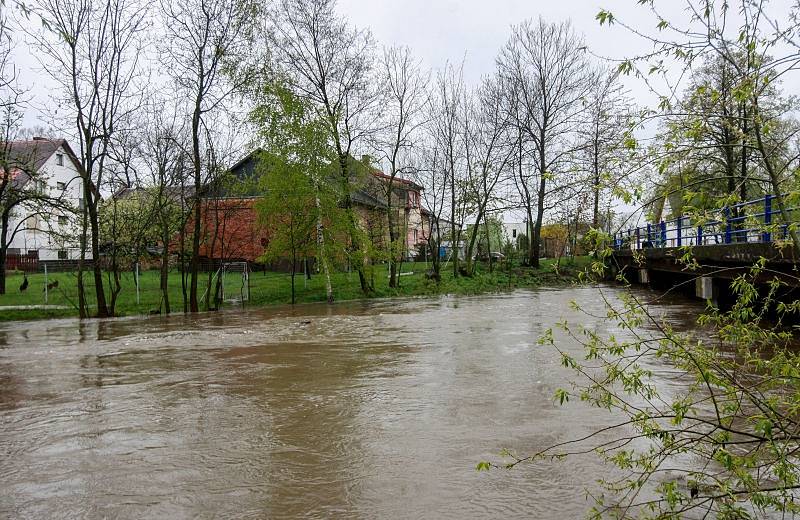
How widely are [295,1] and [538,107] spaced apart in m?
16.1

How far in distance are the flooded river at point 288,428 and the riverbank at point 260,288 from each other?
895 cm

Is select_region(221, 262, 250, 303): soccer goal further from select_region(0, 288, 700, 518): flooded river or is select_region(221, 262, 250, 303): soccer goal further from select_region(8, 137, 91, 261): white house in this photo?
select_region(0, 288, 700, 518): flooded river

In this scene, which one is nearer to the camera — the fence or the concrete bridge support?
the concrete bridge support

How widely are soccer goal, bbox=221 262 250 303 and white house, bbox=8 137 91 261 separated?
19.0 feet

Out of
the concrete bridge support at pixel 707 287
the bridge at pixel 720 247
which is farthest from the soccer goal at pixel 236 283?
the concrete bridge support at pixel 707 287

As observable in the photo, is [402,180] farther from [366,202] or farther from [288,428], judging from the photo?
[288,428]

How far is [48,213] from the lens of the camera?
19250 millimetres

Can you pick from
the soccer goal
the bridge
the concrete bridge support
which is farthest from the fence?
the concrete bridge support

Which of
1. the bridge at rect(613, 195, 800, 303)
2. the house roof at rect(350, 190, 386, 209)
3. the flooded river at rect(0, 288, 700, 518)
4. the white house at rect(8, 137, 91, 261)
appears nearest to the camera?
the bridge at rect(613, 195, 800, 303)

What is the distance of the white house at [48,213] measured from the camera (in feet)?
65.6

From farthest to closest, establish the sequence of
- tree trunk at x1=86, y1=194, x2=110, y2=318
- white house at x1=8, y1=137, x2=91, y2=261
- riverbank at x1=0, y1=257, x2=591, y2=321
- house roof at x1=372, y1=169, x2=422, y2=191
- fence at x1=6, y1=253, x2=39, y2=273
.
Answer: fence at x1=6, y1=253, x2=39, y2=273
house roof at x1=372, y1=169, x2=422, y2=191
riverbank at x1=0, y1=257, x2=591, y2=321
white house at x1=8, y1=137, x2=91, y2=261
tree trunk at x1=86, y1=194, x2=110, y2=318

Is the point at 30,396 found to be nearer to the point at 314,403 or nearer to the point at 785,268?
the point at 314,403

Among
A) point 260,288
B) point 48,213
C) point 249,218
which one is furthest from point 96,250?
point 249,218

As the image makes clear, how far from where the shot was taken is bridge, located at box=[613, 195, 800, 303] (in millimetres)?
3508
